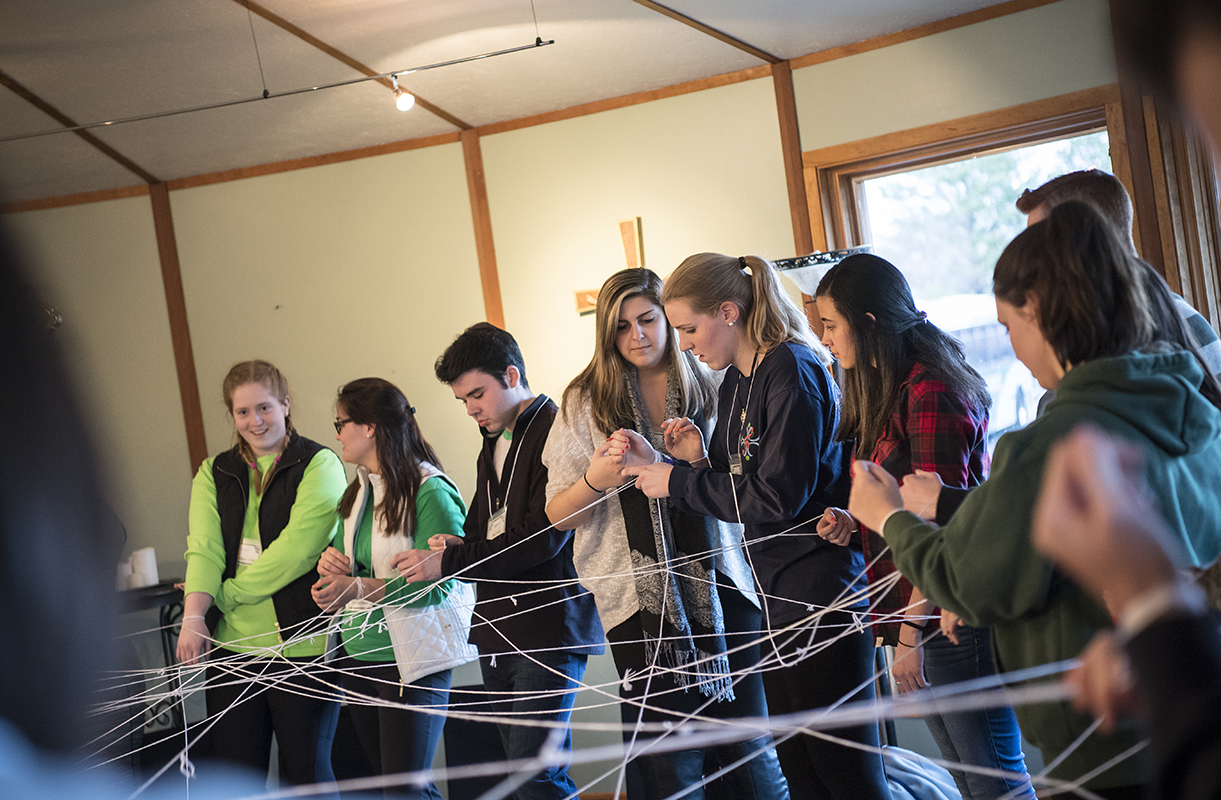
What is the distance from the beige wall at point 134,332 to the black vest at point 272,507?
4.80 ft

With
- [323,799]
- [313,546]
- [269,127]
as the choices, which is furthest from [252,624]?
[269,127]

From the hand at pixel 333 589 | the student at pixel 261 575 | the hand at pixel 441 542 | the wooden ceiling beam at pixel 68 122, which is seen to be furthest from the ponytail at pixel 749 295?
the wooden ceiling beam at pixel 68 122

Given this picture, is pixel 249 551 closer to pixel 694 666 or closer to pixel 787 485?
pixel 694 666

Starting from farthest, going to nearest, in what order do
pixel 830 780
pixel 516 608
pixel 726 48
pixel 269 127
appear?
pixel 269 127 → pixel 726 48 → pixel 516 608 → pixel 830 780

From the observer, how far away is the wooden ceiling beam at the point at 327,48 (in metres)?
2.88

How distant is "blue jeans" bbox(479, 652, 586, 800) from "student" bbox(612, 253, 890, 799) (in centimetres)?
51

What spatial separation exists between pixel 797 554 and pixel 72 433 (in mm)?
1537

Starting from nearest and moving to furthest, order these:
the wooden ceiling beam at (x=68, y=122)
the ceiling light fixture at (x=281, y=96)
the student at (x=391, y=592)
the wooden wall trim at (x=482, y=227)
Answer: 1. the student at (x=391, y=592)
2. the ceiling light fixture at (x=281, y=96)
3. the wooden ceiling beam at (x=68, y=122)
4. the wooden wall trim at (x=482, y=227)

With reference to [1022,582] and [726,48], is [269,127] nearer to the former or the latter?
[726,48]

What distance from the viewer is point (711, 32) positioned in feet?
10.1

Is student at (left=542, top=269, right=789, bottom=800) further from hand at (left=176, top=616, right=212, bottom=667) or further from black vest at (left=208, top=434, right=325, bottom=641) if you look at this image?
hand at (left=176, top=616, right=212, bottom=667)

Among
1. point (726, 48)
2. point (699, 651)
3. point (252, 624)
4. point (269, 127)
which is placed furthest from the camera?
point (269, 127)

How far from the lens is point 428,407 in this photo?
12.3 ft

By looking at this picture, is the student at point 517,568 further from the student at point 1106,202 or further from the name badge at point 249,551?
the student at point 1106,202
